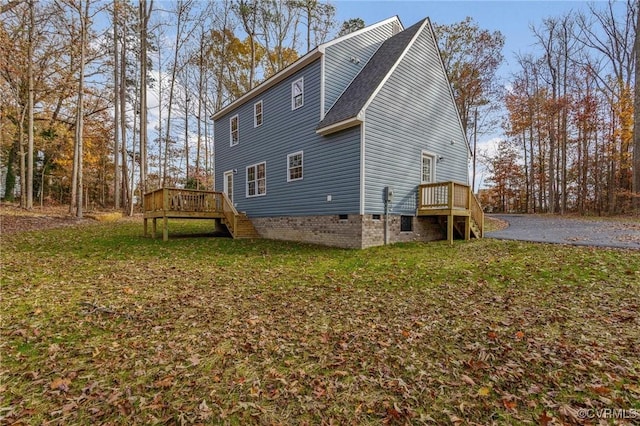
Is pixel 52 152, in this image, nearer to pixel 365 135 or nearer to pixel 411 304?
pixel 365 135

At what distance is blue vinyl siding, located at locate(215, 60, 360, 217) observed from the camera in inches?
402

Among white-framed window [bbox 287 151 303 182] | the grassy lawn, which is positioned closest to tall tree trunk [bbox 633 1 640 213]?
the grassy lawn

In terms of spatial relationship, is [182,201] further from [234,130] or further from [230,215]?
[234,130]

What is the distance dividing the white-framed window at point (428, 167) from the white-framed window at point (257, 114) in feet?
24.1

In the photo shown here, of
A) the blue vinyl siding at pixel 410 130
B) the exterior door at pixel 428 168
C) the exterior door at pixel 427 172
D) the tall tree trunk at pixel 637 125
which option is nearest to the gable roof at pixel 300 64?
the blue vinyl siding at pixel 410 130

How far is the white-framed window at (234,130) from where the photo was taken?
15328 millimetres

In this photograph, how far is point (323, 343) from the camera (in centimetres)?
371

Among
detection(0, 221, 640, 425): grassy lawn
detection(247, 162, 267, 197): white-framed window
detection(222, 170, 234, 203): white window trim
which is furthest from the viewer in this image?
detection(222, 170, 234, 203): white window trim

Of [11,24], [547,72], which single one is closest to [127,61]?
[11,24]

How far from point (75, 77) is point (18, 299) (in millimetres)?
18919

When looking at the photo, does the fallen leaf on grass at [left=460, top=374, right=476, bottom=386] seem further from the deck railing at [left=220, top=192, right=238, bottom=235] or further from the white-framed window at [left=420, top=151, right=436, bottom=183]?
the deck railing at [left=220, top=192, right=238, bottom=235]

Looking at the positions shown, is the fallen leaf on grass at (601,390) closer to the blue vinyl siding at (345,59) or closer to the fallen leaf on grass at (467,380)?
the fallen leaf on grass at (467,380)

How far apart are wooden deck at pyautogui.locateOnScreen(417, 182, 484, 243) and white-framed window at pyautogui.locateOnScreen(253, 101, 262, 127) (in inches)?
302

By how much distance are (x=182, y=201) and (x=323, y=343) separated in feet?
33.2
